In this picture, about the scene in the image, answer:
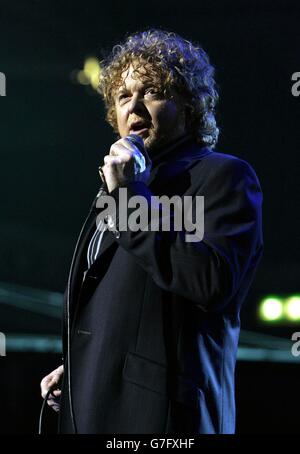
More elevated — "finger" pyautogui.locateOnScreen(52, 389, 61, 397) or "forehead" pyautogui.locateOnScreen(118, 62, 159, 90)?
"forehead" pyautogui.locateOnScreen(118, 62, 159, 90)

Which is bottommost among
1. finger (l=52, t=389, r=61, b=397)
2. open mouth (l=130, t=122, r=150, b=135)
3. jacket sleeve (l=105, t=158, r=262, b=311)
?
finger (l=52, t=389, r=61, b=397)

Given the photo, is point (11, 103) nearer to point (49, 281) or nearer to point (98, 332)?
point (49, 281)

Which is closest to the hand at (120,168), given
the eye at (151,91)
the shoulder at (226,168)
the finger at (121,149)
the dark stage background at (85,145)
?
the finger at (121,149)

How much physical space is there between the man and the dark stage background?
1.85 m

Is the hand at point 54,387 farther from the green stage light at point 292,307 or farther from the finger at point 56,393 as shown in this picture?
the green stage light at point 292,307

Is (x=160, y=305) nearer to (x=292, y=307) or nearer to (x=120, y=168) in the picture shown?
(x=120, y=168)

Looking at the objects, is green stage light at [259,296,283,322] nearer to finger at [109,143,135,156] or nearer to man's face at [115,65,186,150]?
man's face at [115,65,186,150]

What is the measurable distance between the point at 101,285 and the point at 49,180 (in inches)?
95.1

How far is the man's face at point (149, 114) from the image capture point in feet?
4.79

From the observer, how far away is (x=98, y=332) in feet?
4.07

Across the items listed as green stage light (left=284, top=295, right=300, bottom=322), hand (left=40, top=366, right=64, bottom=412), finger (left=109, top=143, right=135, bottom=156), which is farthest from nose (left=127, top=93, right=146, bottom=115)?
green stage light (left=284, top=295, right=300, bottom=322)

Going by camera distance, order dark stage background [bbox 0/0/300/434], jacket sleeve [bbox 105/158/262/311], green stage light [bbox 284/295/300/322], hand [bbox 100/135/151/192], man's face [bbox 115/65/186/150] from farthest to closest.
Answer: green stage light [bbox 284/295/300/322] < dark stage background [bbox 0/0/300/434] < man's face [bbox 115/65/186/150] < hand [bbox 100/135/151/192] < jacket sleeve [bbox 105/158/262/311]

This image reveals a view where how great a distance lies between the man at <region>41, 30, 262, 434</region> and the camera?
3.75 feet

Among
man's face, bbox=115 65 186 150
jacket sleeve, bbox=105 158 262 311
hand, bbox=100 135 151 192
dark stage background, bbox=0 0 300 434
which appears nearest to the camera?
jacket sleeve, bbox=105 158 262 311
